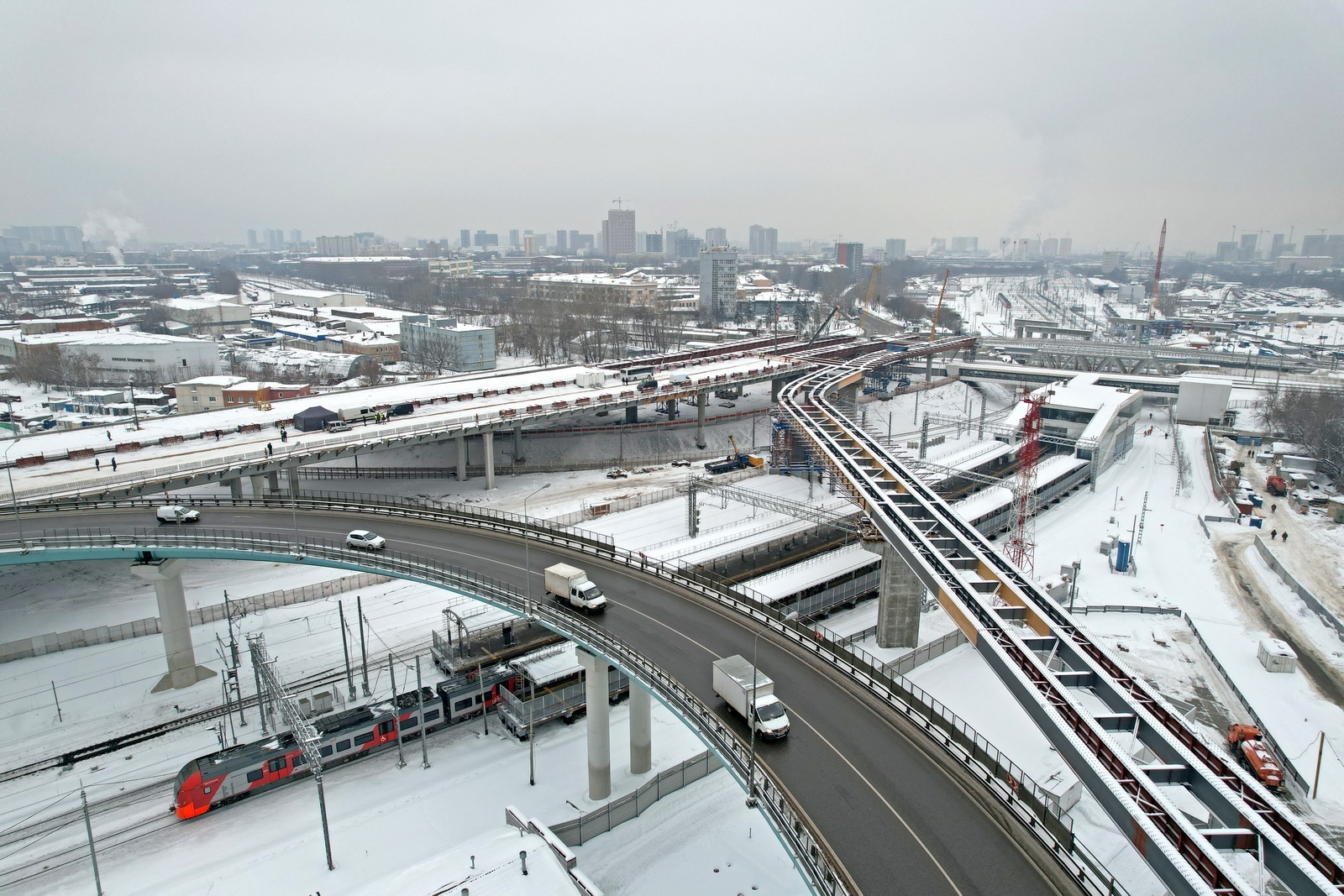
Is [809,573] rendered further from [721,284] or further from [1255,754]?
[721,284]

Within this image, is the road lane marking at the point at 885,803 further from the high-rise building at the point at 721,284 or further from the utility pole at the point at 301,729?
the high-rise building at the point at 721,284

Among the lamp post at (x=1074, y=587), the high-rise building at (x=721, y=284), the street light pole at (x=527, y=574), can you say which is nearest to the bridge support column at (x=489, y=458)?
the street light pole at (x=527, y=574)

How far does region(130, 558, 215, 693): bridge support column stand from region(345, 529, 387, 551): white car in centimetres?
664

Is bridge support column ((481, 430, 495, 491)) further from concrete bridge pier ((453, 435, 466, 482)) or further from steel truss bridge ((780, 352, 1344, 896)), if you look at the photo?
steel truss bridge ((780, 352, 1344, 896))

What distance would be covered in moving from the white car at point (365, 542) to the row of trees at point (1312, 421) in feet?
210

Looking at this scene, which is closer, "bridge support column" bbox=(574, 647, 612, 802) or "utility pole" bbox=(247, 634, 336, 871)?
"utility pole" bbox=(247, 634, 336, 871)

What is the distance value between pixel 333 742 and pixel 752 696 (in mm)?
14578

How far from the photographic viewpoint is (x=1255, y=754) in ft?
80.5

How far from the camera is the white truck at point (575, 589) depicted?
23094 mm

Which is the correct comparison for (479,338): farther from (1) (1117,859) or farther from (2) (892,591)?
(1) (1117,859)

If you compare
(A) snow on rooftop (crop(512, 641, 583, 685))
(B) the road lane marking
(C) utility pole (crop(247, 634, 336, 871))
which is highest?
(B) the road lane marking

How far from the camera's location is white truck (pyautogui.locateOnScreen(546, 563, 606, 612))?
75.8ft

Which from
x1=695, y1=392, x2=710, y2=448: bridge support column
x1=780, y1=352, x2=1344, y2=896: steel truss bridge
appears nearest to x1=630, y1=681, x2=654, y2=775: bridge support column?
x1=780, y1=352, x2=1344, y2=896: steel truss bridge

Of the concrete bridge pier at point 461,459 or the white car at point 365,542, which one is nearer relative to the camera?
the white car at point 365,542
